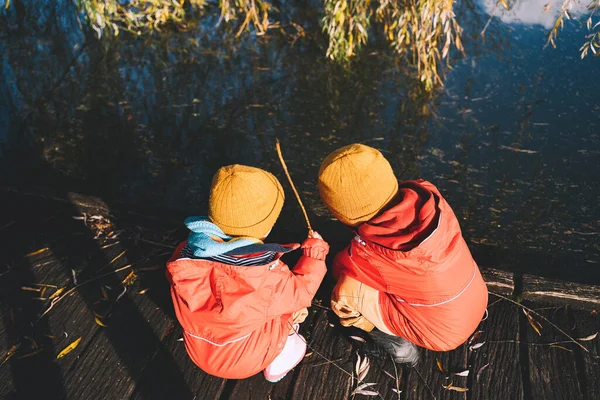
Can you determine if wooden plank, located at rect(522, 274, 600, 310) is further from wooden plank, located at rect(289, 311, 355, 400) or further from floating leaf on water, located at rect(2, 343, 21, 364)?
floating leaf on water, located at rect(2, 343, 21, 364)

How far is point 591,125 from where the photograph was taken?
4875mm

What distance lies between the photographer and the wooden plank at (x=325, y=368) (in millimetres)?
2305

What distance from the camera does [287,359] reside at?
235 cm

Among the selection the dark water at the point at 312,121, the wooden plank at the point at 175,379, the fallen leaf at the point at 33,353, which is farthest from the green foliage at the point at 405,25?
the fallen leaf at the point at 33,353

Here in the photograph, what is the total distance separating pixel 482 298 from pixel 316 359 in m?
0.83

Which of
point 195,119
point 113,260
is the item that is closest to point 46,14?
point 195,119

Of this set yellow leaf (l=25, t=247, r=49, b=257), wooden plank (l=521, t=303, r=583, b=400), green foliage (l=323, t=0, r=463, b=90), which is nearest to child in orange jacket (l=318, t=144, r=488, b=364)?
wooden plank (l=521, t=303, r=583, b=400)

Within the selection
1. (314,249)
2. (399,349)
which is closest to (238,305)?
(314,249)

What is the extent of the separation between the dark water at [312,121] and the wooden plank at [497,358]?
3.56 feet

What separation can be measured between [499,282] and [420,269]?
0.89 m

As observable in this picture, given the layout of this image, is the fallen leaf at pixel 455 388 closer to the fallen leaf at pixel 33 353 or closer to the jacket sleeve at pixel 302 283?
the jacket sleeve at pixel 302 283

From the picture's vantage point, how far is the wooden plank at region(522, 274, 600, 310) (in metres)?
2.57

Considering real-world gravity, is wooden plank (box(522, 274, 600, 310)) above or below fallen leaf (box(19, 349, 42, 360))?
above

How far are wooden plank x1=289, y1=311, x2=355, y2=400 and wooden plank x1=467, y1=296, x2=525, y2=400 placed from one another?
0.57 metres
